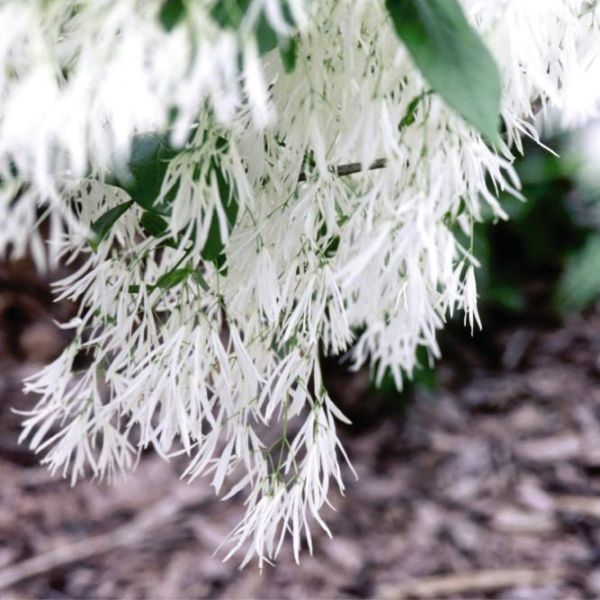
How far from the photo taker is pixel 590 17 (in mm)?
473

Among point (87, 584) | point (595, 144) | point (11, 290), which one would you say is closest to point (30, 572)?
point (87, 584)

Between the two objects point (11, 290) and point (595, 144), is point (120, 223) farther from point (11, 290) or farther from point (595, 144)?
point (11, 290)

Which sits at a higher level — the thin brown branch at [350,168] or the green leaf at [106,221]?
the green leaf at [106,221]

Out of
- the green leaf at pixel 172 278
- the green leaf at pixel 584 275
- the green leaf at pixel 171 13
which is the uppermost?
the green leaf at pixel 171 13

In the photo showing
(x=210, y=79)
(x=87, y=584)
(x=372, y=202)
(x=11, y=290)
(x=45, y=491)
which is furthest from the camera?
(x=11, y=290)

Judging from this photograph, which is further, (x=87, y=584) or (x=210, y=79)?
(x=87, y=584)

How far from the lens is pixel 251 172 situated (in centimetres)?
45

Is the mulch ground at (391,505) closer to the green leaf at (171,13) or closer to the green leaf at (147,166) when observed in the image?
the green leaf at (147,166)

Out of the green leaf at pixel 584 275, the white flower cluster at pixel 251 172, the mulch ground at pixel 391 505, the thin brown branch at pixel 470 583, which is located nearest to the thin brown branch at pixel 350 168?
the white flower cluster at pixel 251 172

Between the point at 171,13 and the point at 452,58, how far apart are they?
4.2 inches

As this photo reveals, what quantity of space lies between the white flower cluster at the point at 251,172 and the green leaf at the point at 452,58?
1.2 inches

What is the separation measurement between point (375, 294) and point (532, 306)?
1259 mm

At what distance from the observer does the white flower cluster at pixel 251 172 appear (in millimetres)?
319

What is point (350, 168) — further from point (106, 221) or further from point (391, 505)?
point (391, 505)
